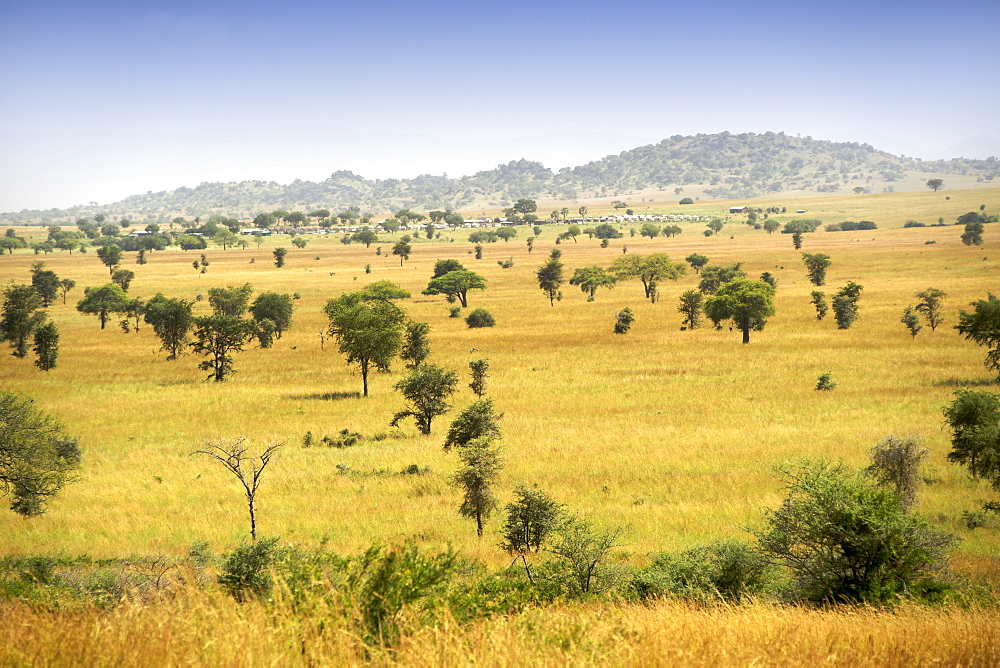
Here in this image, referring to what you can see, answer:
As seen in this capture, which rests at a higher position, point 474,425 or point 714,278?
point 714,278

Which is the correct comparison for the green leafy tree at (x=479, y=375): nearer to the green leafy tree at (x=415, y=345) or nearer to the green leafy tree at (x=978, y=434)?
the green leafy tree at (x=415, y=345)

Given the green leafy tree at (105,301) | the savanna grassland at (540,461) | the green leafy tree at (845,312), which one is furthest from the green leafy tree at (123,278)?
the green leafy tree at (845,312)

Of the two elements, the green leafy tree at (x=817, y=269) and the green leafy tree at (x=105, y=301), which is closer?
the green leafy tree at (x=105, y=301)

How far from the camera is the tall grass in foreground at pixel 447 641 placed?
6766mm

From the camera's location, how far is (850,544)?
14.6 meters

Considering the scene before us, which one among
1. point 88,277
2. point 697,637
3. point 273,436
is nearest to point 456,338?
point 273,436

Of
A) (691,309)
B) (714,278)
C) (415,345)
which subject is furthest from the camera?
(714,278)

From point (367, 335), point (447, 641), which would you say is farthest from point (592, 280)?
point (447, 641)

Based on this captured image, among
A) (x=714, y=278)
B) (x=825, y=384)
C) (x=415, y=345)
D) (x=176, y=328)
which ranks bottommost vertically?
(x=825, y=384)

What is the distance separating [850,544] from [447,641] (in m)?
11.7

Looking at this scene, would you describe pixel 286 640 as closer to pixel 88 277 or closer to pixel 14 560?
pixel 14 560

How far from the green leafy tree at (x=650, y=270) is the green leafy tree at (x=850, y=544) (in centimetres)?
8803

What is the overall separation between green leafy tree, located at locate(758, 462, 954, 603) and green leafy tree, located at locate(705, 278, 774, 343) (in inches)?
2061

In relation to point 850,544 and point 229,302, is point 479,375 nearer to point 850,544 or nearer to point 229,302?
point 850,544
